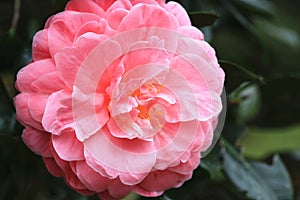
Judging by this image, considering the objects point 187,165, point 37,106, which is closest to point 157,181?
point 187,165

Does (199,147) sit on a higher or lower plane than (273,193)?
higher

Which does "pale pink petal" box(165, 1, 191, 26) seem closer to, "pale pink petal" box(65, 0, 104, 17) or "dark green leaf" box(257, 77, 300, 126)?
"pale pink petal" box(65, 0, 104, 17)

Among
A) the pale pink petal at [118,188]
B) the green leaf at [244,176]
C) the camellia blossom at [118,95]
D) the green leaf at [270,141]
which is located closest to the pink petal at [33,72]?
the camellia blossom at [118,95]

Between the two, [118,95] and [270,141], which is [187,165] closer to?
[118,95]

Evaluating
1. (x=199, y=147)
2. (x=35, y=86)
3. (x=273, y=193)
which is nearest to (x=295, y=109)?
(x=273, y=193)

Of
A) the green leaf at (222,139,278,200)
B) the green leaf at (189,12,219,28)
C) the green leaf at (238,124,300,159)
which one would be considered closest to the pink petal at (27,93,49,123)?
the green leaf at (189,12,219,28)

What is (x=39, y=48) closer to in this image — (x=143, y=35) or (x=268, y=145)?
(x=143, y=35)
